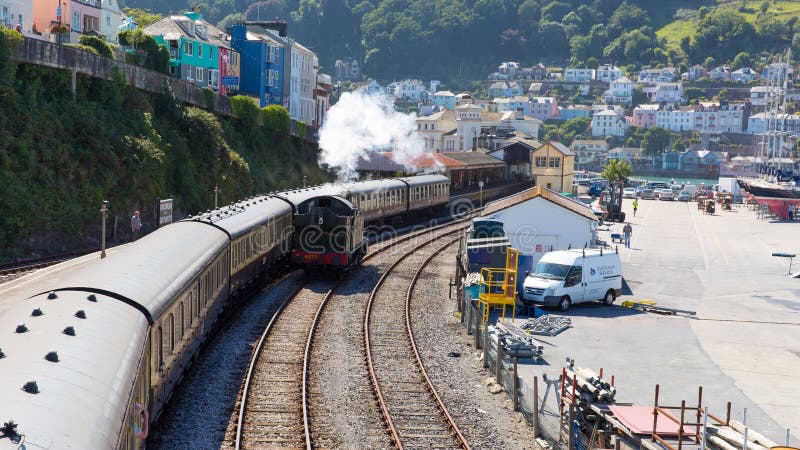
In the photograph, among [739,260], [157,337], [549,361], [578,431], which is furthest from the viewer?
[739,260]

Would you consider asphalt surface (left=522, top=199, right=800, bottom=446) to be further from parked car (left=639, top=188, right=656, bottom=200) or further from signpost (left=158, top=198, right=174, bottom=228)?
parked car (left=639, top=188, right=656, bottom=200)

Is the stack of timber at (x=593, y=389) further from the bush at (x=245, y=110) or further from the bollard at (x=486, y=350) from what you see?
the bush at (x=245, y=110)

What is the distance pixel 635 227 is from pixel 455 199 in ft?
47.0

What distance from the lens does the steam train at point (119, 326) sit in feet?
26.2

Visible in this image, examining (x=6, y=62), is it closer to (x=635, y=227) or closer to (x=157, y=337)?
(x=157, y=337)

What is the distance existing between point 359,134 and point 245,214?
4563cm

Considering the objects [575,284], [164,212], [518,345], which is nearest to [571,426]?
[518,345]

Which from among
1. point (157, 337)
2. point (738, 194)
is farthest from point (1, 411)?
point (738, 194)

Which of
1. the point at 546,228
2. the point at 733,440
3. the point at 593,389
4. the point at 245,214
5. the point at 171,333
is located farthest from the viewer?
the point at 546,228

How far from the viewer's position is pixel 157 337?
13656mm

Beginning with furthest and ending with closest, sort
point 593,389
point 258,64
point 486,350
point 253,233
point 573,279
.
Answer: point 258,64
point 573,279
point 253,233
point 486,350
point 593,389

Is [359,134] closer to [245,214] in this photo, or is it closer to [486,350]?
[245,214]

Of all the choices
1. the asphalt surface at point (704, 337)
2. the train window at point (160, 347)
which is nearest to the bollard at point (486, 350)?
the asphalt surface at point (704, 337)

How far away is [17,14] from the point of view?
162 ft
